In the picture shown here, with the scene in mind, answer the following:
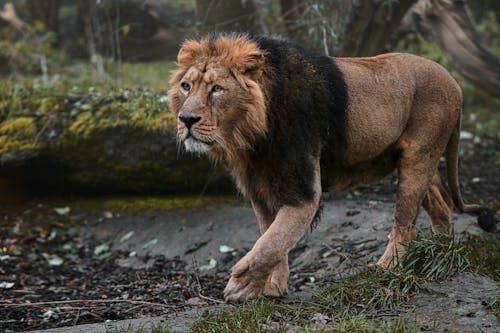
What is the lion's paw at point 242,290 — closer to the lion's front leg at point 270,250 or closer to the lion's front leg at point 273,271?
the lion's front leg at point 270,250

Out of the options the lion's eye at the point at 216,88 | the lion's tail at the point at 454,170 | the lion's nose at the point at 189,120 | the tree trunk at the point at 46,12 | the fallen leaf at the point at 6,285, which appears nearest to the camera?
the lion's nose at the point at 189,120

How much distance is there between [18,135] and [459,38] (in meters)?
6.02

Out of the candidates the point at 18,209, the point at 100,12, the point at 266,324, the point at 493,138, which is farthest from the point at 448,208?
the point at 100,12

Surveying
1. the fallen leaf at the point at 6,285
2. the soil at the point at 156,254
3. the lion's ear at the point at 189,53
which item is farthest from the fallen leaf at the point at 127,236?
the lion's ear at the point at 189,53

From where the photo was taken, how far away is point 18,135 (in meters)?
9.09

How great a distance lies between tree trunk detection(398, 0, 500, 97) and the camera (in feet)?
33.7

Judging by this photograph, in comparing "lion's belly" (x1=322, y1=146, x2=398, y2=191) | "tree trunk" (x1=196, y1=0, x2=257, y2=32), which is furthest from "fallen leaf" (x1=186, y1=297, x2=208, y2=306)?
"tree trunk" (x1=196, y1=0, x2=257, y2=32)

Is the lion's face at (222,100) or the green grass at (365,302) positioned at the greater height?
the lion's face at (222,100)

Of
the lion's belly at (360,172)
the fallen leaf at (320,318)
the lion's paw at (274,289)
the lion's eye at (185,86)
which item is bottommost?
the lion's paw at (274,289)

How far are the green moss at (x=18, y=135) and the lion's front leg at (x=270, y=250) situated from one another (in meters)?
4.47

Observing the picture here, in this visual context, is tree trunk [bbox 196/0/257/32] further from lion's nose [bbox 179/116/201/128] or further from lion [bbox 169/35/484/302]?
lion's nose [bbox 179/116/201/128]

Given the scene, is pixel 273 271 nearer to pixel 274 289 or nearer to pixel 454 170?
pixel 274 289

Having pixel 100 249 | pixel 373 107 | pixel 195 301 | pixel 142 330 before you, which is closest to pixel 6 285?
pixel 100 249

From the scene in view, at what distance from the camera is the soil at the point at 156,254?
5.95 metres
